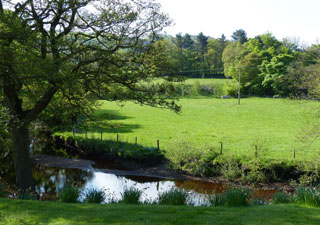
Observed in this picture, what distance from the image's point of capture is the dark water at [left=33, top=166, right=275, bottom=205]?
21.0 m

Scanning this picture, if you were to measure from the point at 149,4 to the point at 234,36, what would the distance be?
132551mm

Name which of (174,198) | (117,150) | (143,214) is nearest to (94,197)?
(174,198)

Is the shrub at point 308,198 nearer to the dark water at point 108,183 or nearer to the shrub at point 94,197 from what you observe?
the shrub at point 94,197

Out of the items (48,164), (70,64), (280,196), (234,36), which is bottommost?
(48,164)

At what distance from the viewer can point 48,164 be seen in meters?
28.2

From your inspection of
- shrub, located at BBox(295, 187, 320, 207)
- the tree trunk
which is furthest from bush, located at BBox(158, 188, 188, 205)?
the tree trunk

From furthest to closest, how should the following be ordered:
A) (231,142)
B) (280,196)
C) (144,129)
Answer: (144,129), (231,142), (280,196)

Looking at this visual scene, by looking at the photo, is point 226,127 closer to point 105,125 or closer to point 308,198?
point 105,125

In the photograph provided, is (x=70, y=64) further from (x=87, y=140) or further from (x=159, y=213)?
(x=87, y=140)

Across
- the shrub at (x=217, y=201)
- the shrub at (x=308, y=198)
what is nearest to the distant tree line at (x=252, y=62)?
the shrub at (x=308, y=198)

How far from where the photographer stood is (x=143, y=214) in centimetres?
905

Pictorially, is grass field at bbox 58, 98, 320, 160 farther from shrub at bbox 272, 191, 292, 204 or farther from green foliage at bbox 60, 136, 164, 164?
shrub at bbox 272, 191, 292, 204

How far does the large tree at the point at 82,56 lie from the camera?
13.6 m

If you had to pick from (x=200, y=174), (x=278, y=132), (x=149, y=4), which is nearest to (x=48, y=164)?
(x=200, y=174)
